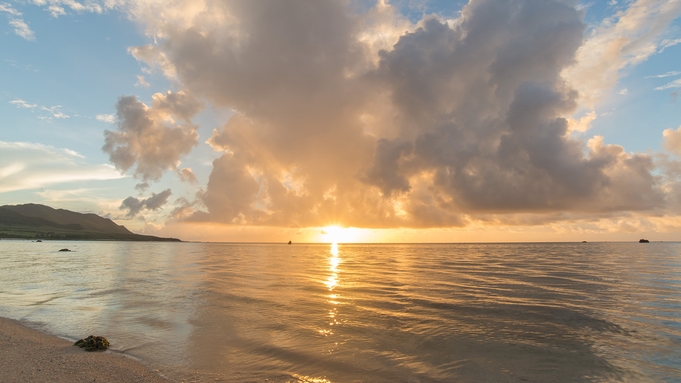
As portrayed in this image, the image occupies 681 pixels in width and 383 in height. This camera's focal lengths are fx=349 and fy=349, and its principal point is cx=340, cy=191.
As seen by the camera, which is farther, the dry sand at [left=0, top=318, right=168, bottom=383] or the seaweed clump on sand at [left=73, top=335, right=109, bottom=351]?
the seaweed clump on sand at [left=73, top=335, right=109, bottom=351]

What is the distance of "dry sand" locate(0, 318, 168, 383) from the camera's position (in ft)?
38.1

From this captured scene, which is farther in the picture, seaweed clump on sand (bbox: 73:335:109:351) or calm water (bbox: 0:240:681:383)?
seaweed clump on sand (bbox: 73:335:109:351)

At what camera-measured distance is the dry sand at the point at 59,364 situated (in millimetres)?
11625

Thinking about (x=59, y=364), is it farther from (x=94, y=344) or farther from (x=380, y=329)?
(x=380, y=329)

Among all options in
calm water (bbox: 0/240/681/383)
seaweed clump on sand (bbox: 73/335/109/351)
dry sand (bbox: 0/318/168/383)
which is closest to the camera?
dry sand (bbox: 0/318/168/383)

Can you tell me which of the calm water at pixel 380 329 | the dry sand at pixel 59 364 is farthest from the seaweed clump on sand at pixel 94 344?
the calm water at pixel 380 329

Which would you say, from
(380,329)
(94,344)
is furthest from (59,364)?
(380,329)

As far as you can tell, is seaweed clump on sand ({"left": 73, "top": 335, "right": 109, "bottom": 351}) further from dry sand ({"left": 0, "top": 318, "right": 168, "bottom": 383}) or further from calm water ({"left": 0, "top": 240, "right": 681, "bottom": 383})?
calm water ({"left": 0, "top": 240, "right": 681, "bottom": 383})

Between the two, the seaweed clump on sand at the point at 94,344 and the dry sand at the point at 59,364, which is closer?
the dry sand at the point at 59,364

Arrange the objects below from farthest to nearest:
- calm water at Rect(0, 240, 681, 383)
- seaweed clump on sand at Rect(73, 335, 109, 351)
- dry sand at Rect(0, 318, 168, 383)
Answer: seaweed clump on sand at Rect(73, 335, 109, 351) < calm water at Rect(0, 240, 681, 383) < dry sand at Rect(0, 318, 168, 383)

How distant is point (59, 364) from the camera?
503 inches

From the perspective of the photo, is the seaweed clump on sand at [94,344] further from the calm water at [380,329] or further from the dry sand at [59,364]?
the calm water at [380,329]

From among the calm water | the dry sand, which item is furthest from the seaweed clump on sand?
the calm water

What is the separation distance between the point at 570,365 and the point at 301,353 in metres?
10.8
